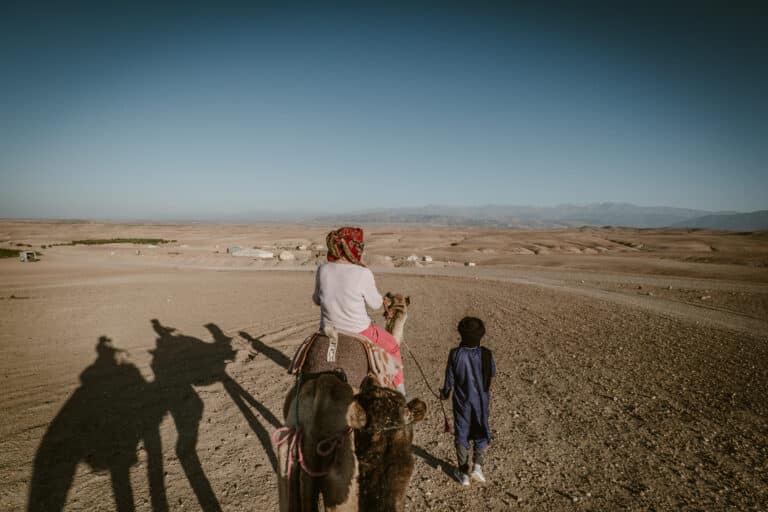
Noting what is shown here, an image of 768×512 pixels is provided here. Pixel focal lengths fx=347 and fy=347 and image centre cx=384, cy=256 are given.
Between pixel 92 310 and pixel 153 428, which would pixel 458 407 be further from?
pixel 92 310

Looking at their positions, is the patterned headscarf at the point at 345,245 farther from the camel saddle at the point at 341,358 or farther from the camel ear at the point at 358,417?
the camel ear at the point at 358,417

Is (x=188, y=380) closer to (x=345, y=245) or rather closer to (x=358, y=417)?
(x=345, y=245)

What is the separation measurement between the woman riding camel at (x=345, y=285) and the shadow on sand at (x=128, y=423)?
3124 millimetres

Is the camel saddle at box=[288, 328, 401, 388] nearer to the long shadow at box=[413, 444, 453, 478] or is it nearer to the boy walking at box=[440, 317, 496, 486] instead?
the boy walking at box=[440, 317, 496, 486]

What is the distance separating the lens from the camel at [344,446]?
195 cm

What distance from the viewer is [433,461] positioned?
5.28 metres

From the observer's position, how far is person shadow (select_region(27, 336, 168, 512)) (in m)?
4.61

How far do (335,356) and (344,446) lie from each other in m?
0.84

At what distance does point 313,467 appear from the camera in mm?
2434

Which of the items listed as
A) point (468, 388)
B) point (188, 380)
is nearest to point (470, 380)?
point (468, 388)

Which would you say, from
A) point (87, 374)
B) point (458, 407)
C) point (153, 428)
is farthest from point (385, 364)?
point (87, 374)

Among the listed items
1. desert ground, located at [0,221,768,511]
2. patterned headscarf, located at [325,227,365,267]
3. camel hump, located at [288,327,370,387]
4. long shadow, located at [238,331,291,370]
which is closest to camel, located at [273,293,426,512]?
camel hump, located at [288,327,370,387]

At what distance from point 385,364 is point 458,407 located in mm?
1550

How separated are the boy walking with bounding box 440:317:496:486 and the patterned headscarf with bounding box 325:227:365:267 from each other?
5.26 feet
